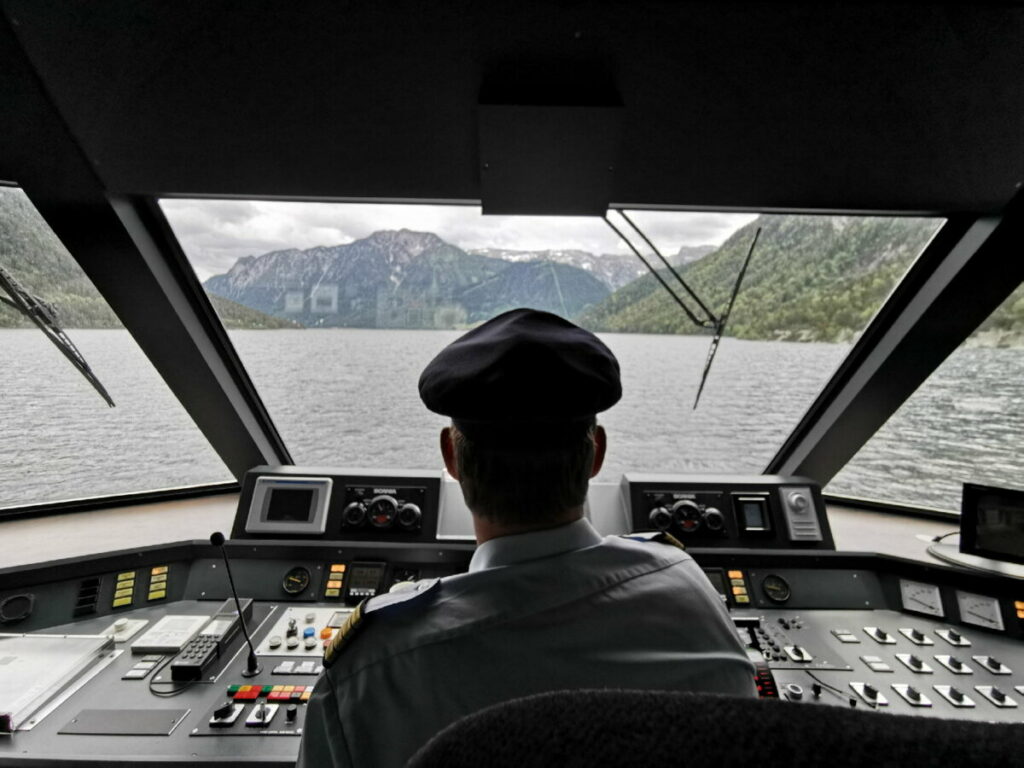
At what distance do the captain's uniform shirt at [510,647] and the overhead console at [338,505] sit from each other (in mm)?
1218

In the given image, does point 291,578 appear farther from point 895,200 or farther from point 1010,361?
point 1010,361

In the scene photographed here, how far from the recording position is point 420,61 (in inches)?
51.3

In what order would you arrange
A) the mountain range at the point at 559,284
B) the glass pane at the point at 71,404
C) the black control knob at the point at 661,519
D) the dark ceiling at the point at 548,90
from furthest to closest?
the black control knob at the point at 661,519
the mountain range at the point at 559,284
the glass pane at the point at 71,404
the dark ceiling at the point at 548,90

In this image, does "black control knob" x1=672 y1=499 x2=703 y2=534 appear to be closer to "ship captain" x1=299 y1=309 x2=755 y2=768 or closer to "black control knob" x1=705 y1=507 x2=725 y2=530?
"black control knob" x1=705 y1=507 x2=725 y2=530

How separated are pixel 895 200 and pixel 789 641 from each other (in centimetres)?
141

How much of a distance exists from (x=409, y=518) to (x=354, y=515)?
0.66 ft

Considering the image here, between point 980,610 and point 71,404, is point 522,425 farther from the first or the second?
point 71,404

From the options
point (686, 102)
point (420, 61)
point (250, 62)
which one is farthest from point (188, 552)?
point (686, 102)

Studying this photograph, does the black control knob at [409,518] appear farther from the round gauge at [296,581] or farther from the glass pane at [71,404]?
the glass pane at [71,404]

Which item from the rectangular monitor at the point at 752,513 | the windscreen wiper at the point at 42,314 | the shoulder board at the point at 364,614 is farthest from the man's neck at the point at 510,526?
the windscreen wiper at the point at 42,314

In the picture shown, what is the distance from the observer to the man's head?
2.62 ft

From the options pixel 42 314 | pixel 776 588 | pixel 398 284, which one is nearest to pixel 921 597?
pixel 776 588

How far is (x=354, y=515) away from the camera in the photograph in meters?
1.96

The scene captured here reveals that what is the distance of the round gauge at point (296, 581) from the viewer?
1814 millimetres
